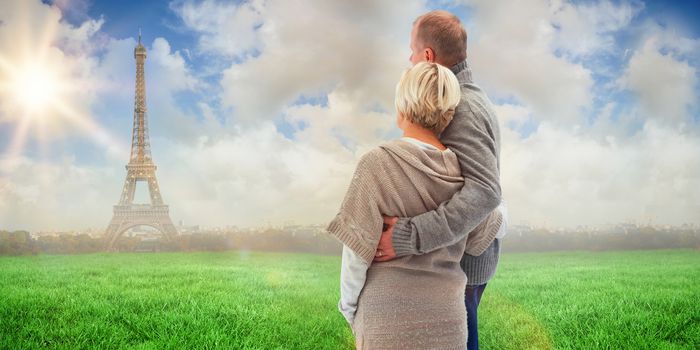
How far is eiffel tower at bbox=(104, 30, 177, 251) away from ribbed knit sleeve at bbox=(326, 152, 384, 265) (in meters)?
13.5

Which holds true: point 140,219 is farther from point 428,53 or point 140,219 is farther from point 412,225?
point 412,225

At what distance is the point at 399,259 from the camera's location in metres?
1.68

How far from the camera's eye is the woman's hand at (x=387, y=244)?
1644 millimetres

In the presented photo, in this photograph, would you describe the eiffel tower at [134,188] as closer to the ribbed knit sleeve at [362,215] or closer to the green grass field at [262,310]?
the green grass field at [262,310]

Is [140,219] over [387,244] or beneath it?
over

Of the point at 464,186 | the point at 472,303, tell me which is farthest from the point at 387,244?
the point at 472,303

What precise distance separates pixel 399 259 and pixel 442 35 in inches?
36.6

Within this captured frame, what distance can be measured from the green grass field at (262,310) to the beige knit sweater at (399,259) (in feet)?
8.54

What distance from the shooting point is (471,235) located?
1.97m

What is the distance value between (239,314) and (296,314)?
1.90 feet

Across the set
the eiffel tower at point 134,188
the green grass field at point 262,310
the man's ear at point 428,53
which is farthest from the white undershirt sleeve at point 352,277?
the eiffel tower at point 134,188

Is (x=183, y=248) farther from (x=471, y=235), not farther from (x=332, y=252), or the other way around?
(x=471, y=235)

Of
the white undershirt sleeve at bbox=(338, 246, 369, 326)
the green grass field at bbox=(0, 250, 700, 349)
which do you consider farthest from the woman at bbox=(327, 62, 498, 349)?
the green grass field at bbox=(0, 250, 700, 349)

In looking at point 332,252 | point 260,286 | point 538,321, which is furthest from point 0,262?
point 538,321
